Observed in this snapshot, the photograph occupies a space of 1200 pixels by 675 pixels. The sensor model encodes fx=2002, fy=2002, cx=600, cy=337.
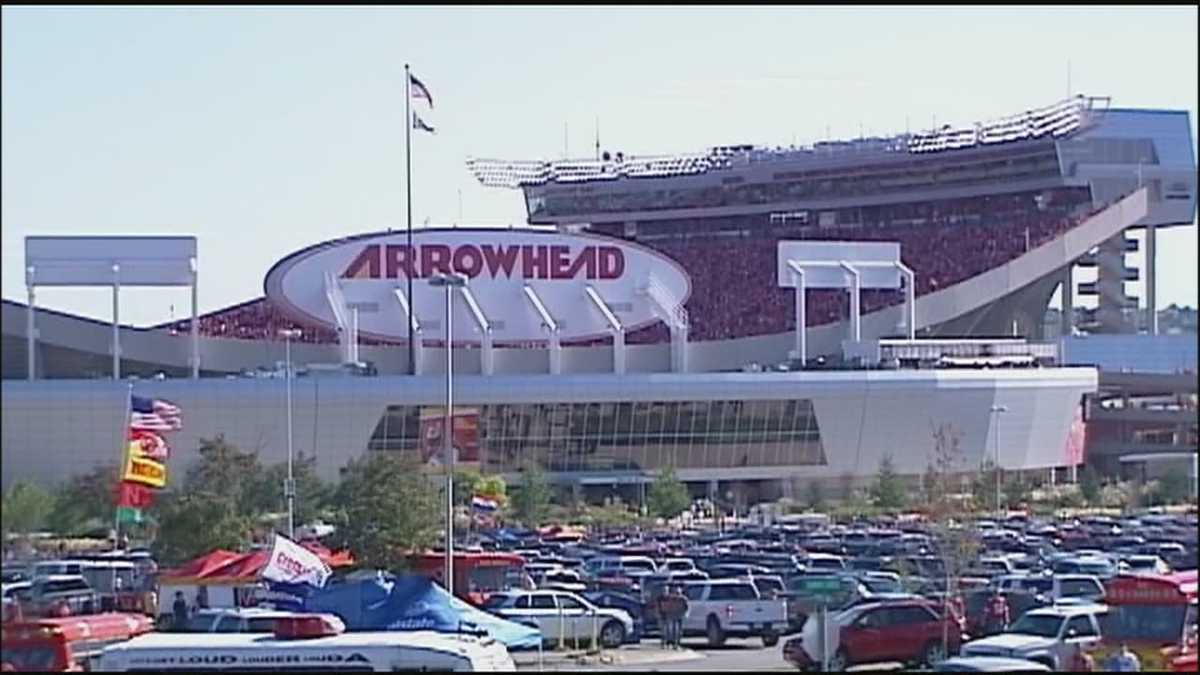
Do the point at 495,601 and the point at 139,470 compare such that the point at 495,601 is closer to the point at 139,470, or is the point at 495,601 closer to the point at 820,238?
the point at 139,470

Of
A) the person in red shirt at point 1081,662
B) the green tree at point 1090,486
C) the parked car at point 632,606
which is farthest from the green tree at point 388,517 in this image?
the person in red shirt at point 1081,662

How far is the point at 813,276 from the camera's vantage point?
61000mm

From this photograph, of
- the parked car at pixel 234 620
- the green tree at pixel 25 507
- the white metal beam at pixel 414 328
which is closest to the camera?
the green tree at pixel 25 507

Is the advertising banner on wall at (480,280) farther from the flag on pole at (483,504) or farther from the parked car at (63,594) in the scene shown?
the parked car at (63,594)

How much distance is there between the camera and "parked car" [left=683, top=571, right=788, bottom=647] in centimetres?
2347

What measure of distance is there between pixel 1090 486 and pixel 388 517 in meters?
11.7

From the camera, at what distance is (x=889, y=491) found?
39812 millimetres

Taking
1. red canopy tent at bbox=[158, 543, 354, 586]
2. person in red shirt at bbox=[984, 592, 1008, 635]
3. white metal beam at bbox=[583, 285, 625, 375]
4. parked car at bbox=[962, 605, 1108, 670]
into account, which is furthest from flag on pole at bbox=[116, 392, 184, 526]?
white metal beam at bbox=[583, 285, 625, 375]

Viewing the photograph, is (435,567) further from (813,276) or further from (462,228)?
(813,276)

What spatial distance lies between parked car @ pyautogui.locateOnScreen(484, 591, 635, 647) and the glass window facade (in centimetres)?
2915

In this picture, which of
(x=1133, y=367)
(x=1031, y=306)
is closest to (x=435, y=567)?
(x=1133, y=367)

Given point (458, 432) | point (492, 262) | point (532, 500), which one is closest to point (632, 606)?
point (532, 500)

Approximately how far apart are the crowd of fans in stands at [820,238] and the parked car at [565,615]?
3453 centimetres

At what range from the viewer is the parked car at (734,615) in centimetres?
2347
